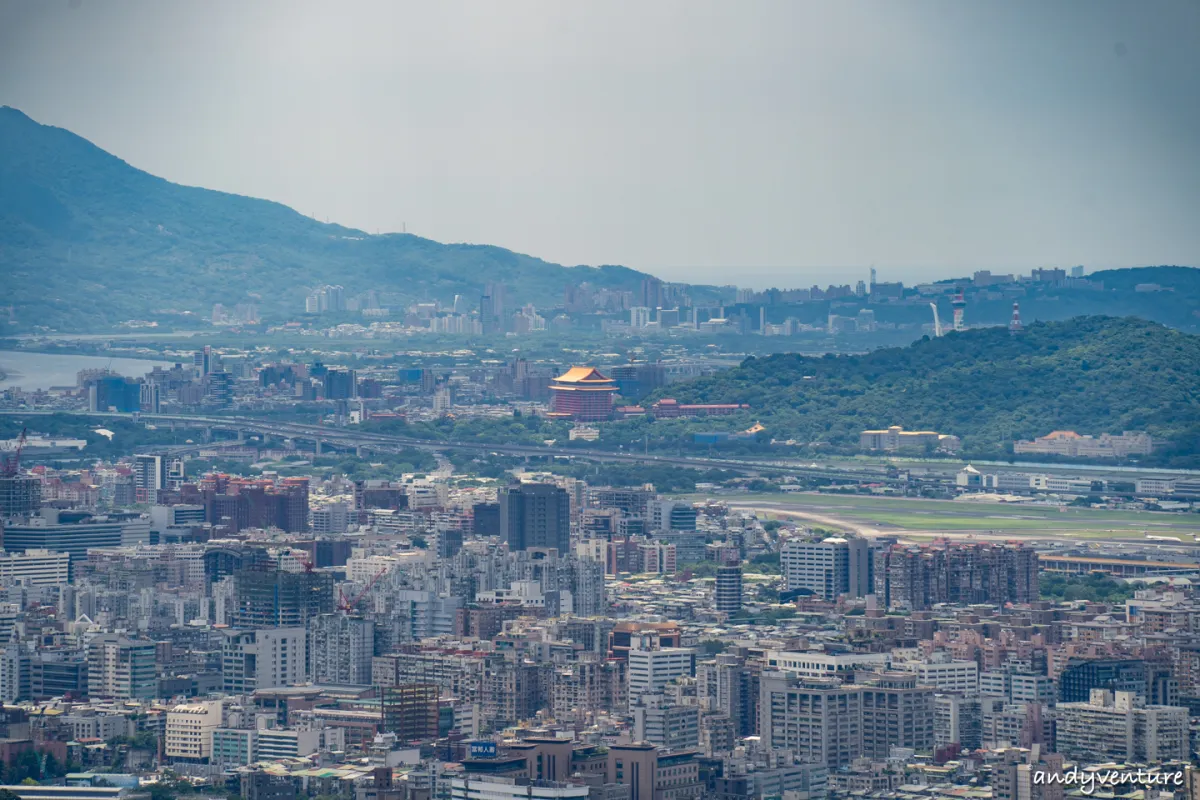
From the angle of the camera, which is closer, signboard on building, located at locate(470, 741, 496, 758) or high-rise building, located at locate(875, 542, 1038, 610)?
signboard on building, located at locate(470, 741, 496, 758)

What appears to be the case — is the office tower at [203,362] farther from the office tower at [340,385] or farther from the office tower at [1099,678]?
the office tower at [1099,678]

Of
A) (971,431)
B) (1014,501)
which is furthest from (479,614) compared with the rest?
(971,431)

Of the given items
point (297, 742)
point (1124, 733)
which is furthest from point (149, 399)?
point (1124, 733)

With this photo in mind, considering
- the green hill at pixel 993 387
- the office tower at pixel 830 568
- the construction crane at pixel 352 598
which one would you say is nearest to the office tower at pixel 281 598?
the construction crane at pixel 352 598

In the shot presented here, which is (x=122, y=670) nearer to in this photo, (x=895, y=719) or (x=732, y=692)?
(x=732, y=692)

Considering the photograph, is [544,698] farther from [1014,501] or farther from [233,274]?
[233,274]

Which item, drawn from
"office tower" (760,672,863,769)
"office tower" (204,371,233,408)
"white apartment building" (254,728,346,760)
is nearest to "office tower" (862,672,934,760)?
"office tower" (760,672,863,769)

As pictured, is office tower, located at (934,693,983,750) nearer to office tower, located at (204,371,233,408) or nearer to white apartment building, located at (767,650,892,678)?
white apartment building, located at (767,650,892,678)

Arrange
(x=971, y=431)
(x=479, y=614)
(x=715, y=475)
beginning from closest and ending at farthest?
1. (x=479, y=614)
2. (x=715, y=475)
3. (x=971, y=431)
